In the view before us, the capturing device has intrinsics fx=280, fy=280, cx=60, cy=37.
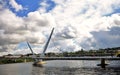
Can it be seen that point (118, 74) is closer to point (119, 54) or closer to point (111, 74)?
point (111, 74)

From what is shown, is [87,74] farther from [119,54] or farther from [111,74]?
[119,54]

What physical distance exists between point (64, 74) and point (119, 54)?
249 feet

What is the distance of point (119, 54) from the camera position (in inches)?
6663

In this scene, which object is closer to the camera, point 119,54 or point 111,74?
point 111,74

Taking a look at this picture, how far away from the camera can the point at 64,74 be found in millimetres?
101750

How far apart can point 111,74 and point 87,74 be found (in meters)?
8.45

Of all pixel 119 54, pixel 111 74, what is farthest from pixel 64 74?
pixel 119 54

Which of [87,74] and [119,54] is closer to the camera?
[87,74]

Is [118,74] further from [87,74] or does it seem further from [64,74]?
[64,74]

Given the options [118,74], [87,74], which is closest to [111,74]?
[118,74]

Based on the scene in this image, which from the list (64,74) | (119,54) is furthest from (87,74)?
(119,54)

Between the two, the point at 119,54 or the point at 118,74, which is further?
the point at 119,54

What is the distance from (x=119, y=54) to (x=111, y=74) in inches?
2929

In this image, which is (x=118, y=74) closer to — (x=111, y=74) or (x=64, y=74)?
(x=111, y=74)
